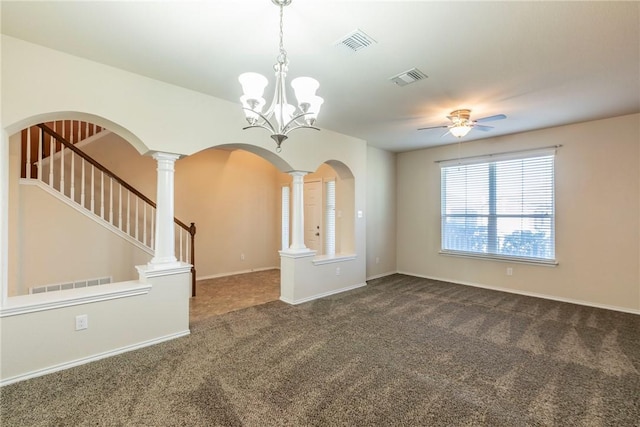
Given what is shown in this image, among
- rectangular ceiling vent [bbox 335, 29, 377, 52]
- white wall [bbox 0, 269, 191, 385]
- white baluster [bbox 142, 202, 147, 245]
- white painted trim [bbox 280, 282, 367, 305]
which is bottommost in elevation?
white painted trim [bbox 280, 282, 367, 305]

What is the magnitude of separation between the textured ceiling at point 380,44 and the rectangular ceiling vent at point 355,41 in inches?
2.2

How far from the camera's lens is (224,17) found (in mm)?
2021

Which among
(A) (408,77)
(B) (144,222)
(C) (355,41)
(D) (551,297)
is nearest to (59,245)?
(B) (144,222)

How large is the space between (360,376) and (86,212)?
3.97 meters

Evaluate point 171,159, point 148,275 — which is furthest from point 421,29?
point 148,275

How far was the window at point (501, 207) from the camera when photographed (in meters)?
4.64

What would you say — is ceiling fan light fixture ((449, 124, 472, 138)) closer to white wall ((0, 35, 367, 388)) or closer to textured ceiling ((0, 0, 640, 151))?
textured ceiling ((0, 0, 640, 151))

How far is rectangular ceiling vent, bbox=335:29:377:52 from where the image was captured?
220cm

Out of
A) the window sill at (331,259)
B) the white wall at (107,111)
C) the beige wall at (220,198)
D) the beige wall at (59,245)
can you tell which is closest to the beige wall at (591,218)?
the window sill at (331,259)

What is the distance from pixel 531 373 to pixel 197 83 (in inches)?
165

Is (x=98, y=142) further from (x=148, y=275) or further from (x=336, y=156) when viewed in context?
(x=336, y=156)

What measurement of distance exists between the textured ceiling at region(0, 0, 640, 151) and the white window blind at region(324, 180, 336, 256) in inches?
115

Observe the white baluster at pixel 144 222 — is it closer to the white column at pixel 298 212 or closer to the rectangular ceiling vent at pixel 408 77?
the white column at pixel 298 212

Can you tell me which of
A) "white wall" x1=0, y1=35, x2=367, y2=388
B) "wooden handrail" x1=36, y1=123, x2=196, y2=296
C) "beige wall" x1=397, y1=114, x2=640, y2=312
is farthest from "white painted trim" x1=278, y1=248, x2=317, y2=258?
"beige wall" x1=397, y1=114, x2=640, y2=312
